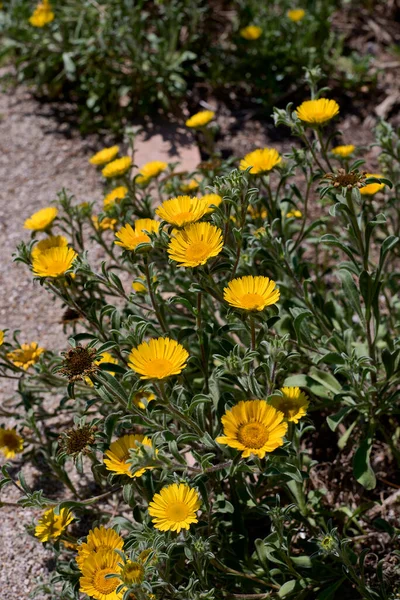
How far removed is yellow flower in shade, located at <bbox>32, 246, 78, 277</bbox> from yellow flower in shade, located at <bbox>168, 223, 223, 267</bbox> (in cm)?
45

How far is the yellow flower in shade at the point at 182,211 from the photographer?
238cm

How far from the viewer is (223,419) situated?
2.12m

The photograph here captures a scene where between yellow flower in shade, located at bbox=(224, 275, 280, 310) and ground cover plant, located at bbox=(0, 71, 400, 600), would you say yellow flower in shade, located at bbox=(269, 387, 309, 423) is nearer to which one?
ground cover plant, located at bbox=(0, 71, 400, 600)

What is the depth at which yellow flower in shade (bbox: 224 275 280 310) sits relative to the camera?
7.23 feet

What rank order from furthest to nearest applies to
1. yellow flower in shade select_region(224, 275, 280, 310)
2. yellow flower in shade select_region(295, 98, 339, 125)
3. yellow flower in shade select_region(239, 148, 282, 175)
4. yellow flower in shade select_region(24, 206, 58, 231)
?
yellow flower in shade select_region(24, 206, 58, 231)
yellow flower in shade select_region(239, 148, 282, 175)
yellow flower in shade select_region(295, 98, 339, 125)
yellow flower in shade select_region(224, 275, 280, 310)

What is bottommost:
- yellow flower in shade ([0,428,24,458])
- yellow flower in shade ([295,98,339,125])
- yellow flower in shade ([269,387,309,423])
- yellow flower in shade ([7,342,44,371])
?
yellow flower in shade ([0,428,24,458])

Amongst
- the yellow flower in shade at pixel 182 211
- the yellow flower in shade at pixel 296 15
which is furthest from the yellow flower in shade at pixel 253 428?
the yellow flower in shade at pixel 296 15

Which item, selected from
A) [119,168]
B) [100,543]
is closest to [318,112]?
[119,168]

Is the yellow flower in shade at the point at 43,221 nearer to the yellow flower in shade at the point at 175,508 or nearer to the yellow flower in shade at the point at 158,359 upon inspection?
the yellow flower in shade at the point at 158,359

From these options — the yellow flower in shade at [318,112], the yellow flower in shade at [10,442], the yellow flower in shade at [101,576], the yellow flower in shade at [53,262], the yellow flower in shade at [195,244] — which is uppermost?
the yellow flower in shade at [318,112]

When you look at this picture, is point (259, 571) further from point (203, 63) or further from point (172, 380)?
point (203, 63)

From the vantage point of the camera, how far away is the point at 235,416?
2146 mm

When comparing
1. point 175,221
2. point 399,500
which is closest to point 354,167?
point 175,221

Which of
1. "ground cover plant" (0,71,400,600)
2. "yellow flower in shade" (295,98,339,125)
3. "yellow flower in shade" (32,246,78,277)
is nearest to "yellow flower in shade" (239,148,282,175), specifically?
"ground cover plant" (0,71,400,600)
